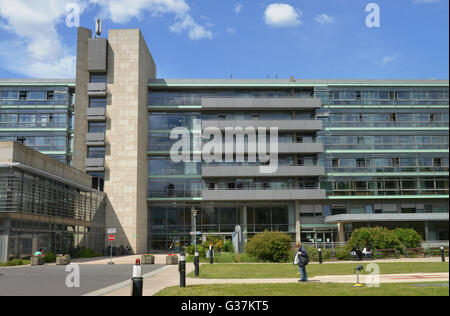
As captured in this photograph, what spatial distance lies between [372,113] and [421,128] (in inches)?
240

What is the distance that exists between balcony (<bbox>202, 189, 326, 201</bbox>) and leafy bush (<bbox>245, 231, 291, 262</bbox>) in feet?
74.5

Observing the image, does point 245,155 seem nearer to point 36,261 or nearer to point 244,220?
point 244,220

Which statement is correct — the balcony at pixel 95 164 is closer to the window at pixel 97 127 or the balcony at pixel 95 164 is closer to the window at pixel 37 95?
the window at pixel 97 127

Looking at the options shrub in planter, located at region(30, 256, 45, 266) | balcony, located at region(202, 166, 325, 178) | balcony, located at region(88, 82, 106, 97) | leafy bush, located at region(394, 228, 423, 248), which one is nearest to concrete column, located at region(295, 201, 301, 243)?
balcony, located at region(202, 166, 325, 178)

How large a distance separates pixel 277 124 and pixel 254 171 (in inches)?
248

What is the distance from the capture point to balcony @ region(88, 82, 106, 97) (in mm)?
53781

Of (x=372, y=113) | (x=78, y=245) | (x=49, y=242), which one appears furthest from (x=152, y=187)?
(x=372, y=113)

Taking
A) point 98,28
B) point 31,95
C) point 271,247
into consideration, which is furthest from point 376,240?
point 31,95

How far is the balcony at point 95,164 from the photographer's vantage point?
173ft

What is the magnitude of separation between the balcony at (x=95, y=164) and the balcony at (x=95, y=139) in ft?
6.11

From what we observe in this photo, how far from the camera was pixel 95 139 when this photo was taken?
176 ft

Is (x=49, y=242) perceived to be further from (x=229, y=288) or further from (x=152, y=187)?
(x=229, y=288)

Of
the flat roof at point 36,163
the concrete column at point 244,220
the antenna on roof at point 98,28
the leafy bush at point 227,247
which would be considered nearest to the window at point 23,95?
the antenna on roof at point 98,28

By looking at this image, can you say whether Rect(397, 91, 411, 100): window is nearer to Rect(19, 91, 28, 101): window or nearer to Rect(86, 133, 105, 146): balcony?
Rect(86, 133, 105, 146): balcony
